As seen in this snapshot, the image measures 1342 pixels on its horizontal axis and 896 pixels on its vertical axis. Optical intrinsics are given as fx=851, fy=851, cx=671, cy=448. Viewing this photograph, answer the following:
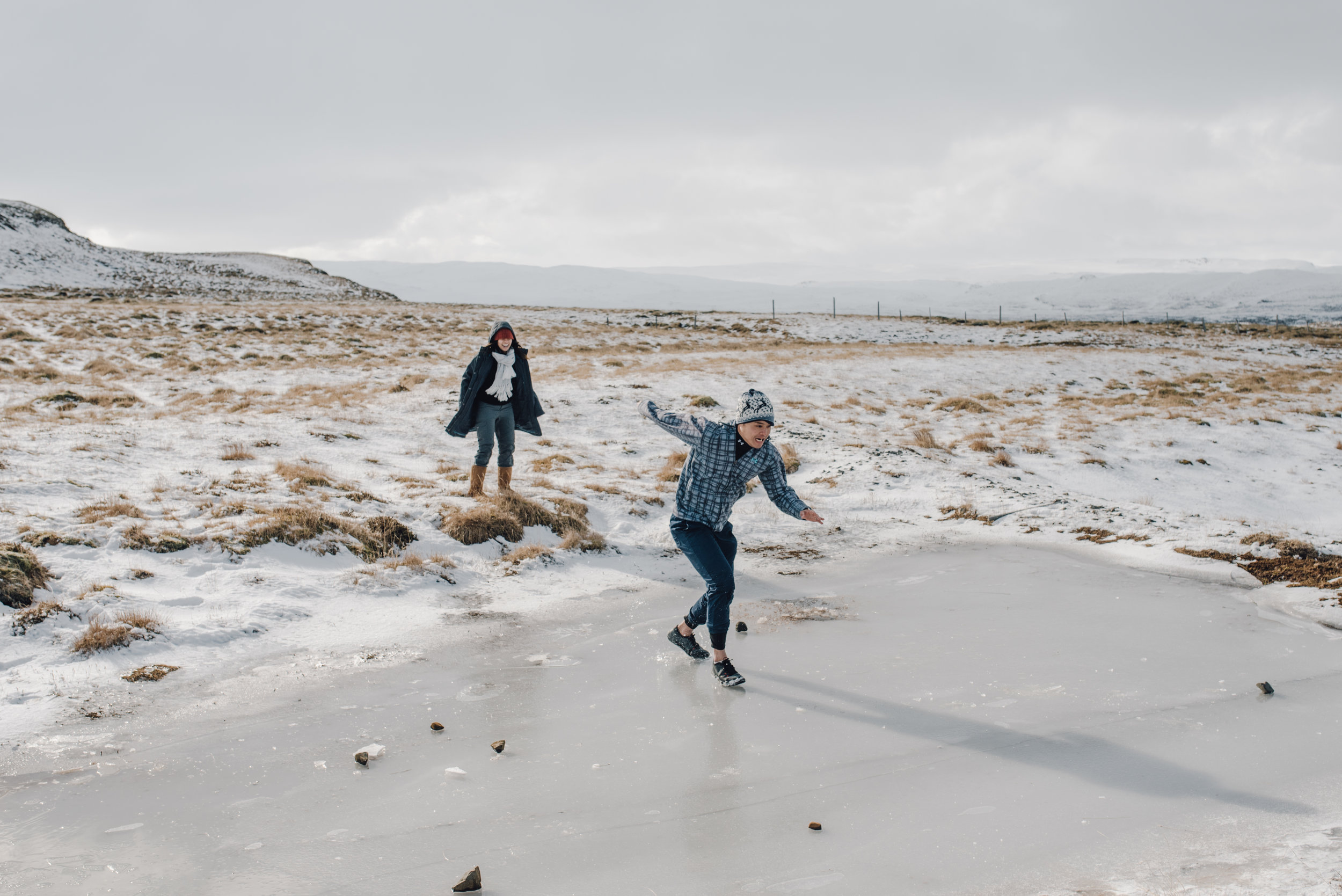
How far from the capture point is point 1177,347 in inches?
1382

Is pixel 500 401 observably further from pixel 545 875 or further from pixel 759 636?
pixel 545 875

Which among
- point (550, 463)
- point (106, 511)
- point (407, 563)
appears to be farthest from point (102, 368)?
point (407, 563)

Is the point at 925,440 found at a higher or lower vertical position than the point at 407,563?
higher

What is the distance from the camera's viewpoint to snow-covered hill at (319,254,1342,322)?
120 metres

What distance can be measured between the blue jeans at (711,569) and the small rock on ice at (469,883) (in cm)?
236

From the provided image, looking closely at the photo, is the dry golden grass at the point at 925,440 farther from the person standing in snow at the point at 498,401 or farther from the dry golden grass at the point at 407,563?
the dry golden grass at the point at 407,563

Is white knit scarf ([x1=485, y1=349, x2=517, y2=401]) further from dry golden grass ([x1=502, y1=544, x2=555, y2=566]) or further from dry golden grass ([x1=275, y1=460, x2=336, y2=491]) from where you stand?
dry golden grass ([x1=275, y1=460, x2=336, y2=491])

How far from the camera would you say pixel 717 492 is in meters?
5.41

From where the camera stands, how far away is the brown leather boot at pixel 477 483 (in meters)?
9.50

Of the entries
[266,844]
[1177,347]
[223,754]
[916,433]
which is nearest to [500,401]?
[223,754]

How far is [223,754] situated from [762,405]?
3468 millimetres

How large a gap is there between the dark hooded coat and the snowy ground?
34.1 inches

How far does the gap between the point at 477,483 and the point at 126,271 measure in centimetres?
6759

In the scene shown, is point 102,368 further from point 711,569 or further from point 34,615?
point 711,569
